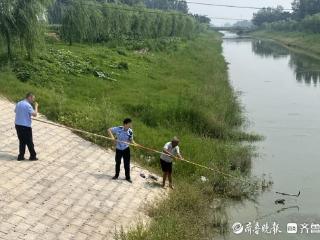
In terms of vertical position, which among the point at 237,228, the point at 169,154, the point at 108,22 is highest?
the point at 108,22

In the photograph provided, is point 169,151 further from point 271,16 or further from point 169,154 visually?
point 271,16

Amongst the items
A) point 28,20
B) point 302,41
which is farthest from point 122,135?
point 302,41

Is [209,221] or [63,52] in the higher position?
[63,52]

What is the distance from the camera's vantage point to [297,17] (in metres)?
119

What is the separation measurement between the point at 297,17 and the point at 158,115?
11007 centimetres

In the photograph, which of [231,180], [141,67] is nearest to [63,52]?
[141,67]

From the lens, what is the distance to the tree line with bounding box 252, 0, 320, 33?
83.8 m

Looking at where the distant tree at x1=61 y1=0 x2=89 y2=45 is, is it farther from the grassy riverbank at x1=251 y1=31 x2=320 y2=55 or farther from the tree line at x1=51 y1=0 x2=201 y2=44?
the grassy riverbank at x1=251 y1=31 x2=320 y2=55

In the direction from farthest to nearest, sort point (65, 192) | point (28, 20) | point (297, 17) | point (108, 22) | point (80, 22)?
point (297, 17), point (108, 22), point (80, 22), point (28, 20), point (65, 192)

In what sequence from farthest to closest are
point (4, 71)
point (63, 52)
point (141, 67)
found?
1. point (141, 67)
2. point (63, 52)
3. point (4, 71)

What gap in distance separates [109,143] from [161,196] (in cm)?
312

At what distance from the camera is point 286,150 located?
1739 centimetres

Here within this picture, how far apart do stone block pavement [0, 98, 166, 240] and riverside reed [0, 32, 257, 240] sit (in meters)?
0.58

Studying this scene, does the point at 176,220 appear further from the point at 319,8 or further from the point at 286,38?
the point at 319,8
